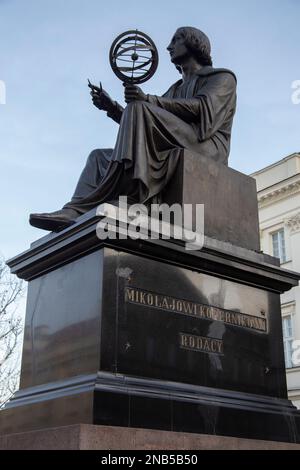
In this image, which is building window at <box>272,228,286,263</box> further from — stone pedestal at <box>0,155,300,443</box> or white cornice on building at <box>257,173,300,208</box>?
stone pedestal at <box>0,155,300,443</box>

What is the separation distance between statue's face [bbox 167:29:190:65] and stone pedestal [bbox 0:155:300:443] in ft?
6.18

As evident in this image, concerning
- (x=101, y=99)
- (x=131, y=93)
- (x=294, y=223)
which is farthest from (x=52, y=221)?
(x=294, y=223)

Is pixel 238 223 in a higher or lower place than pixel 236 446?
higher

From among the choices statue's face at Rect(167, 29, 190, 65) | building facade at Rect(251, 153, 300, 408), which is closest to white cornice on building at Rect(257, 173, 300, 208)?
building facade at Rect(251, 153, 300, 408)

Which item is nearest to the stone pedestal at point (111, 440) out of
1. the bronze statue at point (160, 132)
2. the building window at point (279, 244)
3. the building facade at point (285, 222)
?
the bronze statue at point (160, 132)

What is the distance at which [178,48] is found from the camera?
6.83 m

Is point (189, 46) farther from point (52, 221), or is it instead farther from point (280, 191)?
point (280, 191)

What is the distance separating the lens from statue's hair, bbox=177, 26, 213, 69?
6787 mm

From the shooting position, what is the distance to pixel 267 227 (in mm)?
28984

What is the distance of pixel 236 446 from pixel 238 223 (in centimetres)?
228

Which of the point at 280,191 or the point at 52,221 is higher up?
the point at 280,191

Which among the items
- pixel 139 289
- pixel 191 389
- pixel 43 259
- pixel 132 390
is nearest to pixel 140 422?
pixel 132 390

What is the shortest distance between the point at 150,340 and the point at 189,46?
11.9ft

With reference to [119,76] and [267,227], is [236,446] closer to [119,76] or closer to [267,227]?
[119,76]
